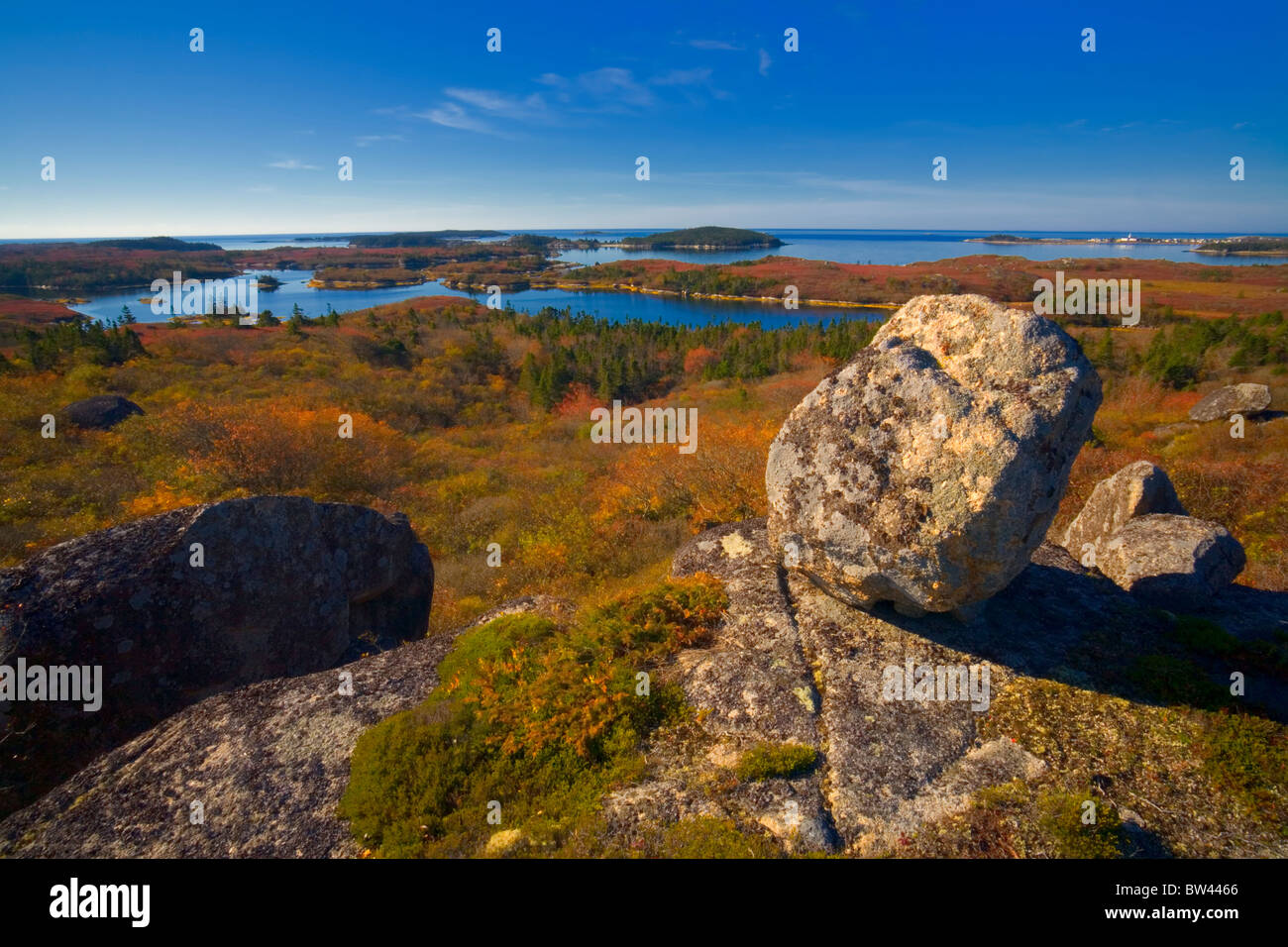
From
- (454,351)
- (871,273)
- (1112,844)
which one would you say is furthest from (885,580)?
(871,273)

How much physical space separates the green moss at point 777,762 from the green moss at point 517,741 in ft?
3.60

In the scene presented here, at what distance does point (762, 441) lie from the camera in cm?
1689

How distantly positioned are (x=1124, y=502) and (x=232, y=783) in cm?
1592

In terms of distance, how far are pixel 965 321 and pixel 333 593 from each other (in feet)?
34.5

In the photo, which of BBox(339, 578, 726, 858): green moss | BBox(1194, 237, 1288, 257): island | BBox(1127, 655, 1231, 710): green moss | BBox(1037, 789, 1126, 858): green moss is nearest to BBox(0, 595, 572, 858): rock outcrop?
BBox(339, 578, 726, 858): green moss

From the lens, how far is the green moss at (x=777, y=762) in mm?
5402

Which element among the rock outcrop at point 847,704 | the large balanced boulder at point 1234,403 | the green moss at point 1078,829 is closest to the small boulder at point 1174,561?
the rock outcrop at point 847,704

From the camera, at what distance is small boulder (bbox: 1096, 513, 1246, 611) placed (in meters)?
8.86

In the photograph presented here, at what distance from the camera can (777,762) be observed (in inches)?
215

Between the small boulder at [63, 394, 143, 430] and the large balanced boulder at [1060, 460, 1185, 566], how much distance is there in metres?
37.0

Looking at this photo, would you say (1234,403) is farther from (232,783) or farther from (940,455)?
(232,783)

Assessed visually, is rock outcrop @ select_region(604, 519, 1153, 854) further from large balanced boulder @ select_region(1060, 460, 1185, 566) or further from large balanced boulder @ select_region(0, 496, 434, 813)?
large balanced boulder @ select_region(0, 496, 434, 813)

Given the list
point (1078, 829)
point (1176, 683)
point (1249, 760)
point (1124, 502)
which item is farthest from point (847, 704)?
point (1124, 502)

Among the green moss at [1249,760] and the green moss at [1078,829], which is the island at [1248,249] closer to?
the green moss at [1249,760]
